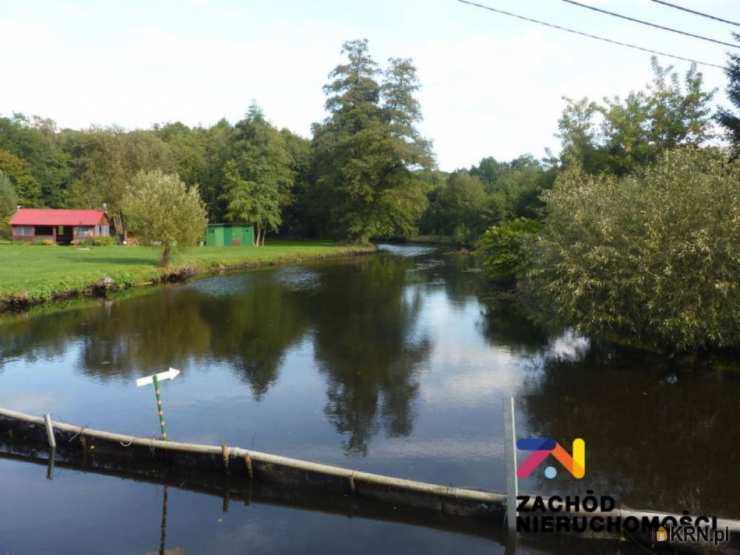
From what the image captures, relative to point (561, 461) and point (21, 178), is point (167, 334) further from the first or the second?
point (21, 178)

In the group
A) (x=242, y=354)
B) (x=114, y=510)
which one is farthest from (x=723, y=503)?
(x=242, y=354)

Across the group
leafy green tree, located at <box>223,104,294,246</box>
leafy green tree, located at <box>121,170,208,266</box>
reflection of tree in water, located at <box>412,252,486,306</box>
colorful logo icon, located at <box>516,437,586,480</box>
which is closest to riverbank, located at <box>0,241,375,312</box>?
leafy green tree, located at <box>121,170,208,266</box>

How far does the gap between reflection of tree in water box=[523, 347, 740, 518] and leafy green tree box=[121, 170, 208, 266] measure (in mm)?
29144

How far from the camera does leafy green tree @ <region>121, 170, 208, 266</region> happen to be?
1578 inches

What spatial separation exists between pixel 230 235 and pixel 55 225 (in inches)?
753

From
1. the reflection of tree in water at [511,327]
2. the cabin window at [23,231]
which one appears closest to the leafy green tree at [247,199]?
the cabin window at [23,231]

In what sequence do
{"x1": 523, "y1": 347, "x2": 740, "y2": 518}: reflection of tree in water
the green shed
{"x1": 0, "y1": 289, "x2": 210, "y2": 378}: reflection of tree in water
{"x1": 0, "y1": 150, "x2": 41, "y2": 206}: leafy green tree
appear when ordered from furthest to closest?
{"x1": 0, "y1": 150, "x2": 41, "y2": 206}: leafy green tree
the green shed
{"x1": 0, "y1": 289, "x2": 210, "y2": 378}: reflection of tree in water
{"x1": 523, "y1": 347, "x2": 740, "y2": 518}: reflection of tree in water

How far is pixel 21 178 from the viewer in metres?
79.4

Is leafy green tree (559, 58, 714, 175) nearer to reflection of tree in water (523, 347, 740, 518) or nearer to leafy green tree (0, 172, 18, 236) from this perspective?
reflection of tree in water (523, 347, 740, 518)

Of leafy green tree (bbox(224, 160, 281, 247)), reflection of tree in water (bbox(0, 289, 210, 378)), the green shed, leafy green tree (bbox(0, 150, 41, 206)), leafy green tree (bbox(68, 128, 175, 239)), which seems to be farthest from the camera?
leafy green tree (bbox(0, 150, 41, 206))

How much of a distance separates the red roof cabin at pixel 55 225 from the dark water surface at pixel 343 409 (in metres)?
39.1

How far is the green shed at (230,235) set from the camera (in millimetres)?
69562

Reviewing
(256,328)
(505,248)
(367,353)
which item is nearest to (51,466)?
(367,353)

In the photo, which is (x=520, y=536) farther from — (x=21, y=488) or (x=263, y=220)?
(x=263, y=220)
